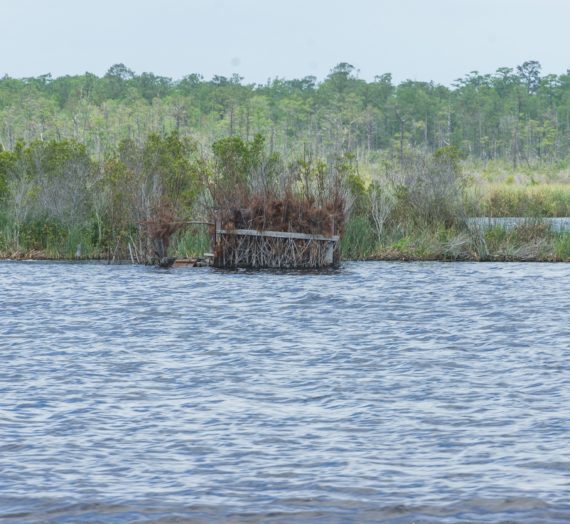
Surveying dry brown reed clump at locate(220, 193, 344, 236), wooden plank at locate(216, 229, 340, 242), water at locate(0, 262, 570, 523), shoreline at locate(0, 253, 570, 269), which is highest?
dry brown reed clump at locate(220, 193, 344, 236)

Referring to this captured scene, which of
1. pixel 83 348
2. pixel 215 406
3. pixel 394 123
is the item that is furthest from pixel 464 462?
pixel 394 123

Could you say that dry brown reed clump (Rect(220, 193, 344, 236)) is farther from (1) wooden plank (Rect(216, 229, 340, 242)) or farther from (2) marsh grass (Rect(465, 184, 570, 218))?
(2) marsh grass (Rect(465, 184, 570, 218))

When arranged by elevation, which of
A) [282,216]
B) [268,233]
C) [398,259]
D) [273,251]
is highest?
[282,216]

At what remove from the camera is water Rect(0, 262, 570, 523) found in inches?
431

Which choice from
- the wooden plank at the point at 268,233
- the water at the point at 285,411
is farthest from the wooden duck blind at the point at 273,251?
the water at the point at 285,411

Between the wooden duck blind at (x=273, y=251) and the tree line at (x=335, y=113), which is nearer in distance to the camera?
the wooden duck blind at (x=273, y=251)

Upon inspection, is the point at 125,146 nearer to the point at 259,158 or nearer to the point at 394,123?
the point at 259,158

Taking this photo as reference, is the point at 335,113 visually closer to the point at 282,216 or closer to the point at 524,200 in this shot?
the point at 524,200

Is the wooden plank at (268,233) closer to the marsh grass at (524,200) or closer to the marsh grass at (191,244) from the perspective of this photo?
the marsh grass at (191,244)

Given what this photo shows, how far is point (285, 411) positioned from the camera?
49.1 ft

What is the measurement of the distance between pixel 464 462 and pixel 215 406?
13.9 feet

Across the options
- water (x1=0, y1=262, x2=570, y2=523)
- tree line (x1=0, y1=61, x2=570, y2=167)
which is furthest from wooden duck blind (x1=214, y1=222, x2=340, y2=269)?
tree line (x1=0, y1=61, x2=570, y2=167)

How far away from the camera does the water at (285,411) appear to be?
10.9 metres

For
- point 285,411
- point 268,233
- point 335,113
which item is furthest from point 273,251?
point 335,113
